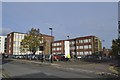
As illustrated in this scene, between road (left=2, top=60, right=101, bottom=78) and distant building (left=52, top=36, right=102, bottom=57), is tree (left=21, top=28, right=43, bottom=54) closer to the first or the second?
road (left=2, top=60, right=101, bottom=78)

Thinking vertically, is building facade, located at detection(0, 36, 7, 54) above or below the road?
above

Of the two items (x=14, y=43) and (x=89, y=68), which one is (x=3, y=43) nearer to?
(x=14, y=43)

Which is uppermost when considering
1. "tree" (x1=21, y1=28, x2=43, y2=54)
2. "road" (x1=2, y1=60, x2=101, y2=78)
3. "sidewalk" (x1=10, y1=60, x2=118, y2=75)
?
"tree" (x1=21, y1=28, x2=43, y2=54)

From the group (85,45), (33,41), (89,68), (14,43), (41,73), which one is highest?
(14,43)

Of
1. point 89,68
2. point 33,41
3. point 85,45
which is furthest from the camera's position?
point 85,45

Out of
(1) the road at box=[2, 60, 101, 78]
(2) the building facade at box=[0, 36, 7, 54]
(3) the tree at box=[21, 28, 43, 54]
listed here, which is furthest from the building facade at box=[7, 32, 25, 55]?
(1) the road at box=[2, 60, 101, 78]

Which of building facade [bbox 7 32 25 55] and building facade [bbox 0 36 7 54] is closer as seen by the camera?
building facade [bbox 7 32 25 55]

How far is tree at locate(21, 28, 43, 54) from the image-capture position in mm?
71938

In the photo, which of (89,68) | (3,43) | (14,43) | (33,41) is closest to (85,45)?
Answer: (14,43)

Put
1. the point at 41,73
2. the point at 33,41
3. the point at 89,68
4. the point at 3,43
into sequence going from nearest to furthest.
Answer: the point at 41,73 < the point at 89,68 < the point at 33,41 < the point at 3,43

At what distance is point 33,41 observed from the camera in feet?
237

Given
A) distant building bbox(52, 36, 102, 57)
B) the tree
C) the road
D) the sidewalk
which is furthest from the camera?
distant building bbox(52, 36, 102, 57)

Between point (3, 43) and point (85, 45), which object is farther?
point (3, 43)

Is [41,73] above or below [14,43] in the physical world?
below
